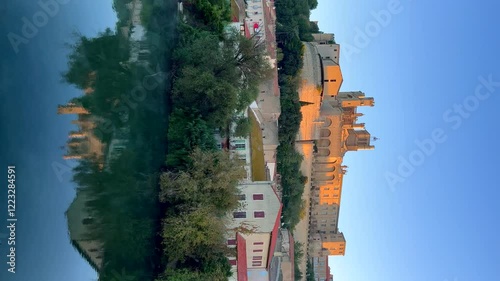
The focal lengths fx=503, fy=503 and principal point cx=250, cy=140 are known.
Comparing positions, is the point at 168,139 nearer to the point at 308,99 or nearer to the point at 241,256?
the point at 241,256

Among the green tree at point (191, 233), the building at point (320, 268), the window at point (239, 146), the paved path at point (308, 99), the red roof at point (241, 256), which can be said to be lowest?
the building at point (320, 268)

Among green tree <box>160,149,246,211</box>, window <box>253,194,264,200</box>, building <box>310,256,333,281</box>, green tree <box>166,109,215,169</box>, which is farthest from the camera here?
building <box>310,256,333,281</box>

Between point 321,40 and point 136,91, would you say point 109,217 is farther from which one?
point 321,40

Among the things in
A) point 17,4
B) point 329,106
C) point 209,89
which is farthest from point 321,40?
point 17,4

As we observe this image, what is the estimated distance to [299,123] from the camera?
4356 centimetres

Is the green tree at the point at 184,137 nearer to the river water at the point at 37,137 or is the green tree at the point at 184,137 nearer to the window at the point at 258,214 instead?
the window at the point at 258,214

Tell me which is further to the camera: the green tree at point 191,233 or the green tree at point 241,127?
the green tree at point 241,127

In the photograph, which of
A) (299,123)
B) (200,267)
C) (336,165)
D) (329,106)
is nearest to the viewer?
(200,267)

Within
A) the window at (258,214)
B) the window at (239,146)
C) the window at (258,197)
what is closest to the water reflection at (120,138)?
the window at (239,146)

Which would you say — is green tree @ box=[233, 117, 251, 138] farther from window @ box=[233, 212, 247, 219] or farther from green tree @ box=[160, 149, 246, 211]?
window @ box=[233, 212, 247, 219]

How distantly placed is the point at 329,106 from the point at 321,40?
895 centimetres

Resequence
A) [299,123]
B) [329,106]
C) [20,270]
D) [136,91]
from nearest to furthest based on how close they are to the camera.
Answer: [20,270], [136,91], [299,123], [329,106]

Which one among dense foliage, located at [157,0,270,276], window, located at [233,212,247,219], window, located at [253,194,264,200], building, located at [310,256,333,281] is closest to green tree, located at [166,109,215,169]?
dense foliage, located at [157,0,270,276]

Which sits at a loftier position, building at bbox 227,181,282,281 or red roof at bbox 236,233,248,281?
building at bbox 227,181,282,281
